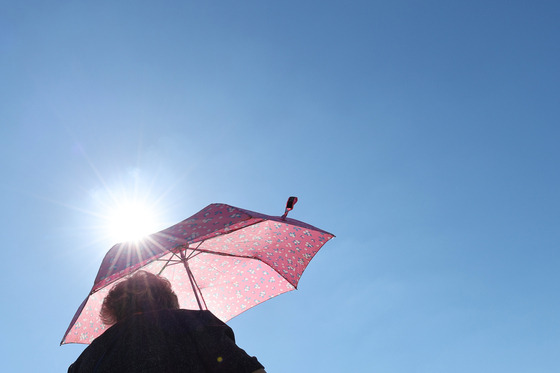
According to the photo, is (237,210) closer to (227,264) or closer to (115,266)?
(115,266)

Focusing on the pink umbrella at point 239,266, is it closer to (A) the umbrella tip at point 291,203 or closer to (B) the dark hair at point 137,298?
(A) the umbrella tip at point 291,203

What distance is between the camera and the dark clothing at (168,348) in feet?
6.14

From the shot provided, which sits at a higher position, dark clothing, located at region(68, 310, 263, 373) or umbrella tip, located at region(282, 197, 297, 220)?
umbrella tip, located at region(282, 197, 297, 220)

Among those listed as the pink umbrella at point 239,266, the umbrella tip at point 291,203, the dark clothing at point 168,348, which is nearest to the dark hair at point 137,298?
the dark clothing at point 168,348

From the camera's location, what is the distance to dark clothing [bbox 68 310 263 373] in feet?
6.14

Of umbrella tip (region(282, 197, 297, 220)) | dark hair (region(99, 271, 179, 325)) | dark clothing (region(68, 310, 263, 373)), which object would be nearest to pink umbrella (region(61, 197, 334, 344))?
umbrella tip (region(282, 197, 297, 220))

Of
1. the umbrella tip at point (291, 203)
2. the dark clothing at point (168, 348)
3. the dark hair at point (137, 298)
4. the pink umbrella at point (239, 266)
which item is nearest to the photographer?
the dark clothing at point (168, 348)

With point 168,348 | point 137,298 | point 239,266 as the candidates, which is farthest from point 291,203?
point 168,348

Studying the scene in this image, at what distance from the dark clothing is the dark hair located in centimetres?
15

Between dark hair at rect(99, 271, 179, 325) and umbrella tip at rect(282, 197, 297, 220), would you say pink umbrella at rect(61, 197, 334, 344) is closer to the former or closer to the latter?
umbrella tip at rect(282, 197, 297, 220)

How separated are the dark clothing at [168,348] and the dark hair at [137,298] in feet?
0.49

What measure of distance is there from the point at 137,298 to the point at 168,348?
52 centimetres

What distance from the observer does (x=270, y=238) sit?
4805 millimetres

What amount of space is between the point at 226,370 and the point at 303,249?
3.01 metres
